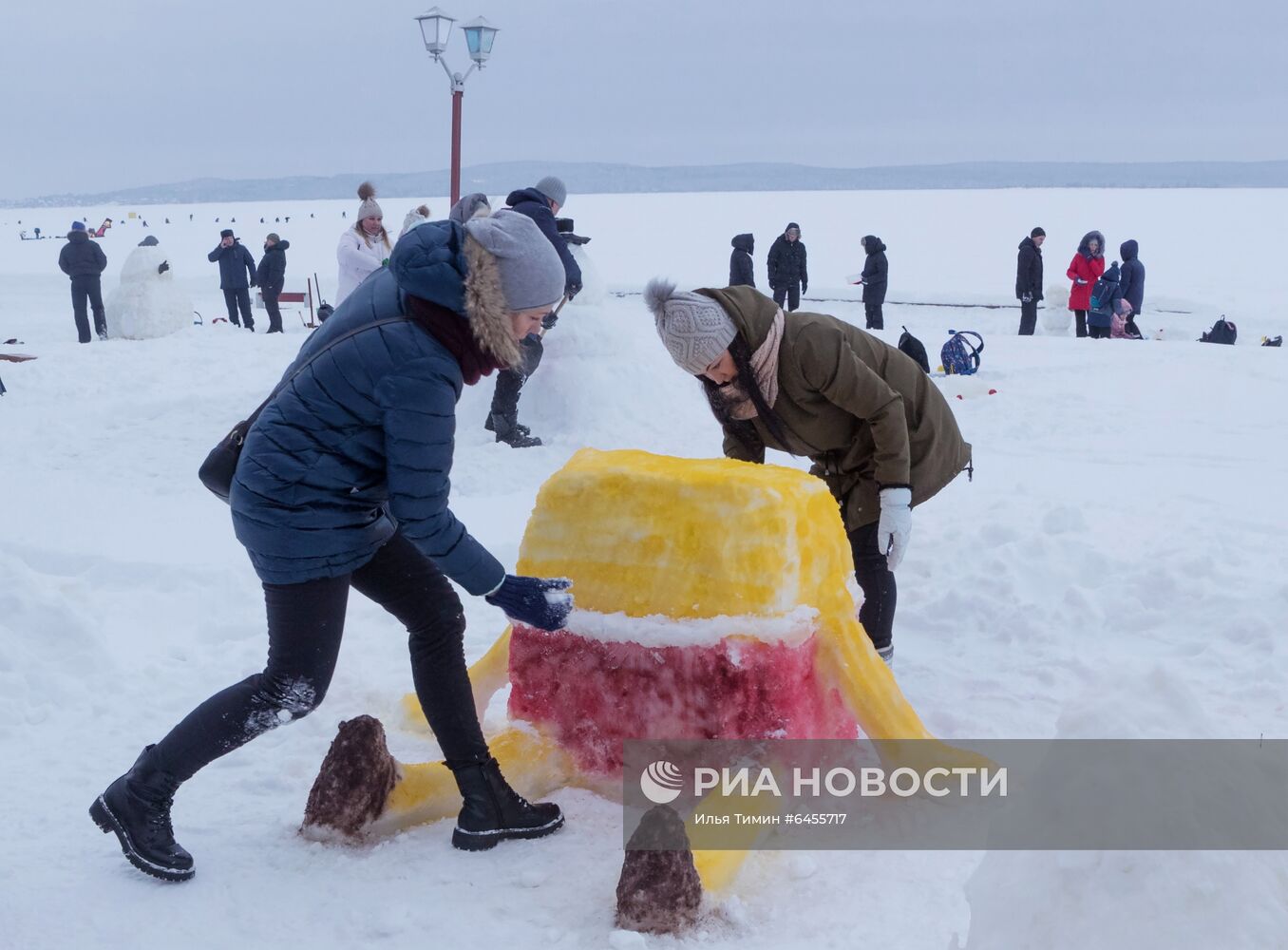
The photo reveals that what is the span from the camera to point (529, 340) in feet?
24.2

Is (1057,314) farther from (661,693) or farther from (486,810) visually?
(486,810)

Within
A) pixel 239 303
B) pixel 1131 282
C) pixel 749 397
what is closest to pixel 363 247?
pixel 749 397

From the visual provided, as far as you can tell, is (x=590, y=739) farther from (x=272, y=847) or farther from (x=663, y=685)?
(x=272, y=847)

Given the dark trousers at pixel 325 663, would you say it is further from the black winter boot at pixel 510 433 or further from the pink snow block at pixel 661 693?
the black winter boot at pixel 510 433

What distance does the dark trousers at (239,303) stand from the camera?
52.1 feet

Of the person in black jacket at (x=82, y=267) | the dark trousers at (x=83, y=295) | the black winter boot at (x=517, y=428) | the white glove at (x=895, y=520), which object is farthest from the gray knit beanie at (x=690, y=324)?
the dark trousers at (x=83, y=295)

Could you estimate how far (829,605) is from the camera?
312cm

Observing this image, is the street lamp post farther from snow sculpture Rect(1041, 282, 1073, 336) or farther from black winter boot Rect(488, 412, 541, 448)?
snow sculpture Rect(1041, 282, 1073, 336)

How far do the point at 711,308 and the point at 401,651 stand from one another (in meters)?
2.02

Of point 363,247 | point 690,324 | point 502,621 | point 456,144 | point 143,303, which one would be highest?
point 456,144

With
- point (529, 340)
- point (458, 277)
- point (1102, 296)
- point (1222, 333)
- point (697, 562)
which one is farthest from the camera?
point (1102, 296)

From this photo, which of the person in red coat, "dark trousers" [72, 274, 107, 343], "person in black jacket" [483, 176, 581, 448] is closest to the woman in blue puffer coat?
"person in black jacket" [483, 176, 581, 448]

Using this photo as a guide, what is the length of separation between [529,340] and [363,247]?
4.69 ft

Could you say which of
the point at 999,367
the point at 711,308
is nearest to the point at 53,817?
the point at 711,308
